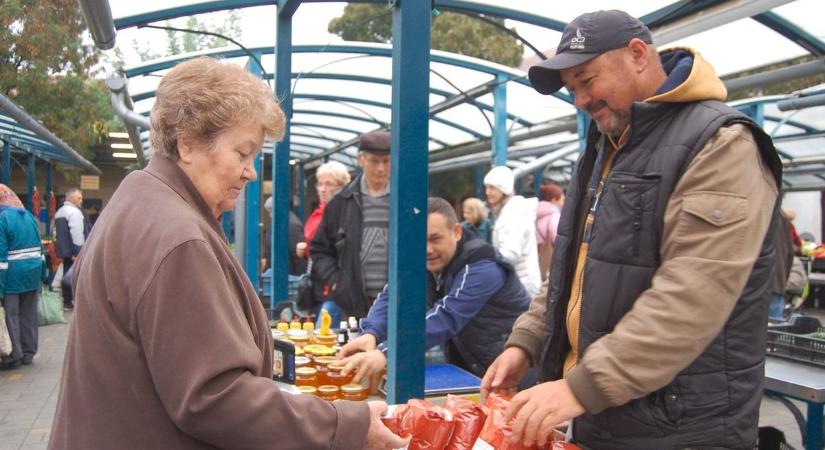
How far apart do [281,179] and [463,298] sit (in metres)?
2.66

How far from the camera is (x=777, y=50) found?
5.52 metres

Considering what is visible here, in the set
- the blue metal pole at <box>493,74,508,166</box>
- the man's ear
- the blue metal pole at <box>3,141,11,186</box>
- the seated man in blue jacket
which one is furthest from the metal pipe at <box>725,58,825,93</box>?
the blue metal pole at <box>3,141,11,186</box>

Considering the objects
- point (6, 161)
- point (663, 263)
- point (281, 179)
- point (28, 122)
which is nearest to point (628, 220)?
point (663, 263)

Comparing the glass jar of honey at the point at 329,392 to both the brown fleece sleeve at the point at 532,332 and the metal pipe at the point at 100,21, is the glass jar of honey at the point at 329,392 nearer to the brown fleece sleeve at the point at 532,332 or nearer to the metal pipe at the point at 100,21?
the brown fleece sleeve at the point at 532,332

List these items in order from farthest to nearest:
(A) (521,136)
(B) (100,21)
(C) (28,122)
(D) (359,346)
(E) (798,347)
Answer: (A) (521,136) → (C) (28,122) → (B) (100,21) → (E) (798,347) → (D) (359,346)

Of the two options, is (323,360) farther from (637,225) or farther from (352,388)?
(637,225)

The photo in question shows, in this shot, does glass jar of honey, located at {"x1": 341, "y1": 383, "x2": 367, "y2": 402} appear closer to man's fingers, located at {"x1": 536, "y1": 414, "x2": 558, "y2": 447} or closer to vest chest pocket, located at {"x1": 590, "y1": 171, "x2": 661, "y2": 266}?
Result: man's fingers, located at {"x1": 536, "y1": 414, "x2": 558, "y2": 447}

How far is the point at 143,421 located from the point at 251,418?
223 millimetres

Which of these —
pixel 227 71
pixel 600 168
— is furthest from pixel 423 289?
pixel 227 71

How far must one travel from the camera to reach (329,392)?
2.56 m

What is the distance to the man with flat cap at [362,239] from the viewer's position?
12.8 feet

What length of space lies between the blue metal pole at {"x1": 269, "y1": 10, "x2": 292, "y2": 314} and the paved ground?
2.04 metres

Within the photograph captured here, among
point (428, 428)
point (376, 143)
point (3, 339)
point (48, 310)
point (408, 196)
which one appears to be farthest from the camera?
point (48, 310)

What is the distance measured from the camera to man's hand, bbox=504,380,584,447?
160cm
